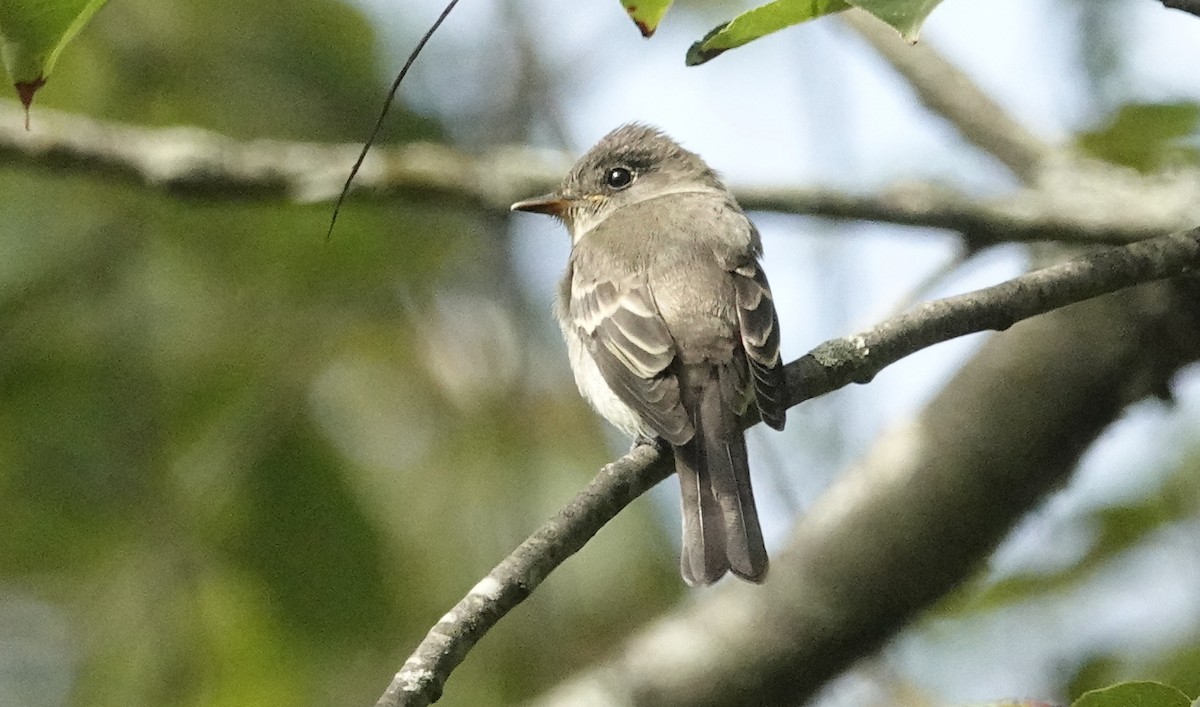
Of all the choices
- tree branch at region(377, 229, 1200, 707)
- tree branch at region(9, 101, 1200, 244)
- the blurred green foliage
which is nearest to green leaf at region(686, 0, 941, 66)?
tree branch at region(377, 229, 1200, 707)

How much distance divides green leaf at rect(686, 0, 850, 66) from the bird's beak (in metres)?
1.88

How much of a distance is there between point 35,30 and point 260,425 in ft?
6.58

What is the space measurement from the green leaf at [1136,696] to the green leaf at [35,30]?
5.07 ft

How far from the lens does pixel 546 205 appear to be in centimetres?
410

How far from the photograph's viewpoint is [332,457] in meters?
3.87

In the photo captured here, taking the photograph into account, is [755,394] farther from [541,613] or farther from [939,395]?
[541,613]

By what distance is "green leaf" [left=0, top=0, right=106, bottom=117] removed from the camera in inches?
73.9

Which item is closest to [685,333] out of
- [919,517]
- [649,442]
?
[649,442]

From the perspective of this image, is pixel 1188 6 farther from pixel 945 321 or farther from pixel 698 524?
pixel 698 524

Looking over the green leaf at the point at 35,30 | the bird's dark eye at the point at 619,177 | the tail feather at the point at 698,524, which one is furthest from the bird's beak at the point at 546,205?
the green leaf at the point at 35,30

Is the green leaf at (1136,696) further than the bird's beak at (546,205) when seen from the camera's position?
No

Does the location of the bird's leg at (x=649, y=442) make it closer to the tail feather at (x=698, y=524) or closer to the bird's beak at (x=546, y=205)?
the tail feather at (x=698, y=524)

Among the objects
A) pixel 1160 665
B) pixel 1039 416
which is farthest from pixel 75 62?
pixel 1160 665

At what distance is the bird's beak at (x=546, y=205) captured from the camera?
393cm
